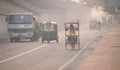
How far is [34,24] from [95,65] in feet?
86.0

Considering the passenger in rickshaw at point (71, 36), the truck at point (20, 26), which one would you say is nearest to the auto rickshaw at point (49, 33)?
the truck at point (20, 26)

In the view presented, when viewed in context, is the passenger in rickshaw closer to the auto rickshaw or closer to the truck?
the auto rickshaw

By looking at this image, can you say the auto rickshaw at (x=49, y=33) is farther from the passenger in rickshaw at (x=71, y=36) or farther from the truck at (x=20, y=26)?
the passenger in rickshaw at (x=71, y=36)

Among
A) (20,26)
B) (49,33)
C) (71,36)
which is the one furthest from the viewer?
(20,26)

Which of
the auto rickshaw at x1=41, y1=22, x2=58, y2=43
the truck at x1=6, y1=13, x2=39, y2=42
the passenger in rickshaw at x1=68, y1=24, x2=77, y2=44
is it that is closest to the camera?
the passenger in rickshaw at x1=68, y1=24, x2=77, y2=44

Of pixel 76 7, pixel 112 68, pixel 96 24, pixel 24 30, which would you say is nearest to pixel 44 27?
pixel 24 30

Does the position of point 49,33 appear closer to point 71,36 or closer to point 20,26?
point 20,26

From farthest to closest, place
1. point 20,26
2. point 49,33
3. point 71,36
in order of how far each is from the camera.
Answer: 1. point 20,26
2. point 49,33
3. point 71,36

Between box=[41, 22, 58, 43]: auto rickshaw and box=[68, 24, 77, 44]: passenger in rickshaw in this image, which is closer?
box=[68, 24, 77, 44]: passenger in rickshaw

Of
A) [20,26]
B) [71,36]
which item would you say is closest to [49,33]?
[20,26]

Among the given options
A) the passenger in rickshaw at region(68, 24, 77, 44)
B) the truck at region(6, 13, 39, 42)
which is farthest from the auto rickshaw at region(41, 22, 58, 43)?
the passenger in rickshaw at region(68, 24, 77, 44)

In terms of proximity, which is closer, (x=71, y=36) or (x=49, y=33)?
(x=71, y=36)

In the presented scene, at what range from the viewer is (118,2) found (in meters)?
18.1

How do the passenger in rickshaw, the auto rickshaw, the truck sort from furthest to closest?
the truck < the auto rickshaw < the passenger in rickshaw
